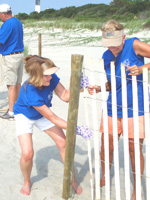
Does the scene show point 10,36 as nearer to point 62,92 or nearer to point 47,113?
point 62,92

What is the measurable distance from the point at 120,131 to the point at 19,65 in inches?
94.5

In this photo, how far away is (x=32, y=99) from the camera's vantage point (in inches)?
95.2

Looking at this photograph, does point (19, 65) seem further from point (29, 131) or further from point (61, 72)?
point (61, 72)

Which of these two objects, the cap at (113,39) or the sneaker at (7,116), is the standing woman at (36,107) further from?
the sneaker at (7,116)

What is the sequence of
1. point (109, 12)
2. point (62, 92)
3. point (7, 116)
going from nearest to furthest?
point (62, 92) < point (7, 116) < point (109, 12)

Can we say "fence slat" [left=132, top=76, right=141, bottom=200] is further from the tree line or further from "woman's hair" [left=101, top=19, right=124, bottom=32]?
the tree line

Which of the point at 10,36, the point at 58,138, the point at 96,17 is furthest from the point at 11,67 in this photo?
the point at 96,17

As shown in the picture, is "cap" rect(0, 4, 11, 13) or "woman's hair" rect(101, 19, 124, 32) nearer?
"woman's hair" rect(101, 19, 124, 32)

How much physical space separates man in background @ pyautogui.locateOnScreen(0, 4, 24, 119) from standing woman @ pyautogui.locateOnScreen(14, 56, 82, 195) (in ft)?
6.11

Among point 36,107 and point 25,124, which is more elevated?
point 36,107

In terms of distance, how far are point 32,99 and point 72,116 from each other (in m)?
0.37

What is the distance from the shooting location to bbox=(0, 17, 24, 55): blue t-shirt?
4.19 m

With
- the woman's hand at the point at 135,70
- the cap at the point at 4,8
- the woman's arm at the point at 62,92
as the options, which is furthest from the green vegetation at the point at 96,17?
the woman's hand at the point at 135,70

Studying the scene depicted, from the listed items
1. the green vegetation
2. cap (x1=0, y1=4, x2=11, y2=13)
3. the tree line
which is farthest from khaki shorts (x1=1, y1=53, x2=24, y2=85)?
the tree line
